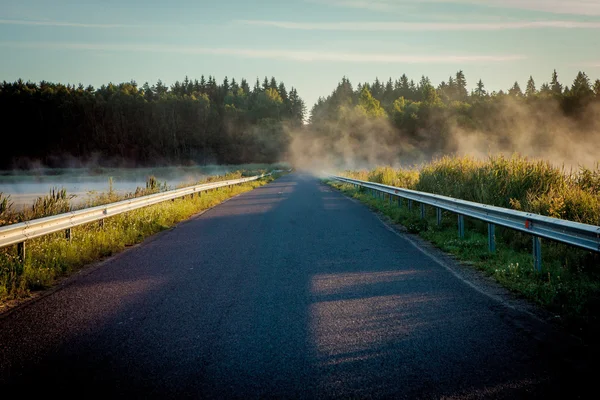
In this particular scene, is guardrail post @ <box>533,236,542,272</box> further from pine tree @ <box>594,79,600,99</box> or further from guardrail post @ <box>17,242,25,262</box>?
pine tree @ <box>594,79,600,99</box>

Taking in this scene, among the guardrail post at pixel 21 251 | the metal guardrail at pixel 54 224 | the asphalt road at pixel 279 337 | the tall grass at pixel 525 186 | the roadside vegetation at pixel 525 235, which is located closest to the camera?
the asphalt road at pixel 279 337

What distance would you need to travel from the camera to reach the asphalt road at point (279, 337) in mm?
3025

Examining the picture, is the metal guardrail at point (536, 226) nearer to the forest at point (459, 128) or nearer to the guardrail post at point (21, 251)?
the guardrail post at point (21, 251)

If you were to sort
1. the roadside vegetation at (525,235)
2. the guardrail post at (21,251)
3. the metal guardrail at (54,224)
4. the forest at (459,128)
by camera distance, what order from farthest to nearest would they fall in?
the forest at (459,128) → the guardrail post at (21,251) → the metal guardrail at (54,224) → the roadside vegetation at (525,235)

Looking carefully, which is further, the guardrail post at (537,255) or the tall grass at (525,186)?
the tall grass at (525,186)

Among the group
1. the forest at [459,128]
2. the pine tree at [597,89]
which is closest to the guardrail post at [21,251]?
the forest at [459,128]

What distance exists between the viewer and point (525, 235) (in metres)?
8.14

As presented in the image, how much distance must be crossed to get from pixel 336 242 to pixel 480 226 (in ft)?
12.4

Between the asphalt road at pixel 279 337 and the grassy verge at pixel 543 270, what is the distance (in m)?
0.51

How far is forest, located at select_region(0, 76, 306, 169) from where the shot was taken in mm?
72062

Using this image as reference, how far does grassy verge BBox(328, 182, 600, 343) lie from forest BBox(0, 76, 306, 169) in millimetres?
74895

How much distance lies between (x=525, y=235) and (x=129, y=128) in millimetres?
90948

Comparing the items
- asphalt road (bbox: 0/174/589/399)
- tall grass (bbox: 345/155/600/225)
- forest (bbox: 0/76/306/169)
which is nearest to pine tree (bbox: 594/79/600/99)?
forest (bbox: 0/76/306/169)

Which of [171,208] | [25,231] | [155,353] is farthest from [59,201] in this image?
[155,353]
